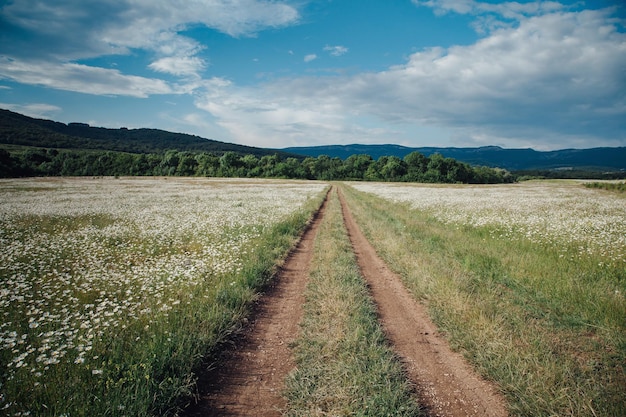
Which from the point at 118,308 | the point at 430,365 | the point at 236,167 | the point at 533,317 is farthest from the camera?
the point at 236,167

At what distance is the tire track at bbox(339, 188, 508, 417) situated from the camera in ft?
12.7

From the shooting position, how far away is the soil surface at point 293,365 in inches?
153

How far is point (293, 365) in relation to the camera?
471 centimetres

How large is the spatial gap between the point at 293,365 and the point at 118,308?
14.4ft

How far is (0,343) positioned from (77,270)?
4100 mm

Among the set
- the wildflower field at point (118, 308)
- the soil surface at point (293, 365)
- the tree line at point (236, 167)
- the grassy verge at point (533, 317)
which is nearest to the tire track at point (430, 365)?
the soil surface at point (293, 365)

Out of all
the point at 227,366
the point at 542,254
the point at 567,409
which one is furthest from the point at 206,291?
the point at 542,254

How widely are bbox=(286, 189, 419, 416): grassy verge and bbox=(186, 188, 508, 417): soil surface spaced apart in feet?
0.88

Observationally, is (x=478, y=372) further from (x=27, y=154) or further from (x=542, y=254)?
(x=27, y=154)

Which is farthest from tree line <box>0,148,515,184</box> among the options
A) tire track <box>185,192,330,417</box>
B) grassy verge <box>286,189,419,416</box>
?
grassy verge <box>286,189,419,416</box>

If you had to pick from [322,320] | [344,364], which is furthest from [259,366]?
[322,320]

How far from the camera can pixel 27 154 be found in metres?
97.9

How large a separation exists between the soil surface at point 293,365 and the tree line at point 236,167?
394 feet

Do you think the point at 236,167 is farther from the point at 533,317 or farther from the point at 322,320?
the point at 533,317
